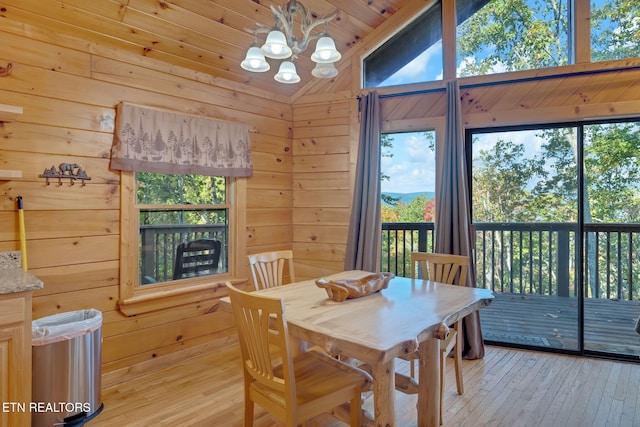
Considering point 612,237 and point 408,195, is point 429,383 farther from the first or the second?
point 612,237

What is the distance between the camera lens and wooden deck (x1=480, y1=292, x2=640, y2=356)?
127 inches

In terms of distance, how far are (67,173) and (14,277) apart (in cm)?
83

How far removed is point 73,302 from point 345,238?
2339 mm

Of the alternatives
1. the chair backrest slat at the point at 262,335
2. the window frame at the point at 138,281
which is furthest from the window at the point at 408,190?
the chair backrest slat at the point at 262,335

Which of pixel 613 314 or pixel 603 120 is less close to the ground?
pixel 603 120

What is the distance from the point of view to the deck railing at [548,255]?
3.21 metres

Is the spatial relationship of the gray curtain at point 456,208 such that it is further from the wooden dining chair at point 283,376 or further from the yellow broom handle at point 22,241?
the yellow broom handle at point 22,241

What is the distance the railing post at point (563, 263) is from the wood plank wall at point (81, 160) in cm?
314

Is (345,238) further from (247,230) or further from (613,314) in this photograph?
(613,314)

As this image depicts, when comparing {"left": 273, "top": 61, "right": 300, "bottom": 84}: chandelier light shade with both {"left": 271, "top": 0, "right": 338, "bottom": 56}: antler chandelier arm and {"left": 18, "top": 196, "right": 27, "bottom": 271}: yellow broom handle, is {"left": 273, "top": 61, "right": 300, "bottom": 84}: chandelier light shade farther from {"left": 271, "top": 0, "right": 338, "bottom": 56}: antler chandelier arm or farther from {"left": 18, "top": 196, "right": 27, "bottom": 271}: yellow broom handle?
{"left": 18, "top": 196, "right": 27, "bottom": 271}: yellow broom handle

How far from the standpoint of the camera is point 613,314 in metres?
3.28

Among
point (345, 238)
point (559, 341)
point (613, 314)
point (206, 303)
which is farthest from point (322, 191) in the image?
point (613, 314)

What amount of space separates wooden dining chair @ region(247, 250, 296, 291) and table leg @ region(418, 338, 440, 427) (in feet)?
3.80

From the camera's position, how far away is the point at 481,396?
254cm
